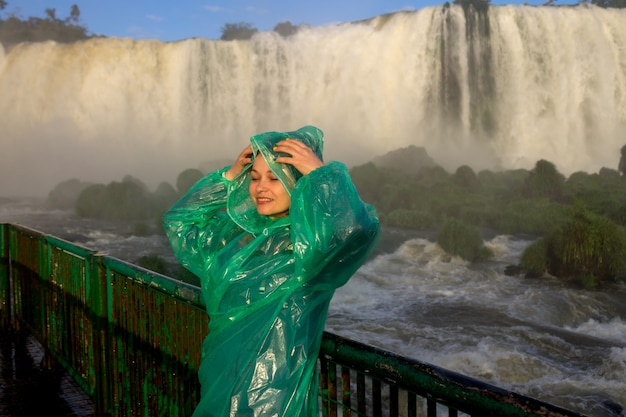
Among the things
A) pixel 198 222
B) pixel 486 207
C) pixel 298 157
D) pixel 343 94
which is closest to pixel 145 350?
pixel 198 222

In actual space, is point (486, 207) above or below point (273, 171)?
below

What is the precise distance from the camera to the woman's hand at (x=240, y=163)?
2.30m

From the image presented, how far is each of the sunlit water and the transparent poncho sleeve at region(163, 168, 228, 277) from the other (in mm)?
6653

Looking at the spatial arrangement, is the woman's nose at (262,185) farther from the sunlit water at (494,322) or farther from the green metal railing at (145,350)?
the sunlit water at (494,322)

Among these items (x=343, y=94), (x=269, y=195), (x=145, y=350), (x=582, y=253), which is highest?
(x=343, y=94)

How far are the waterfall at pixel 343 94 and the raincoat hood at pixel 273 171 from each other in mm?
28218

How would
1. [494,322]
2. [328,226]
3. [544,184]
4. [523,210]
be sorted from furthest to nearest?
[544,184] → [523,210] → [494,322] → [328,226]

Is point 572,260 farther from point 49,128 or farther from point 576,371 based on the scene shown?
point 49,128

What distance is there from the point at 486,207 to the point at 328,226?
807 inches

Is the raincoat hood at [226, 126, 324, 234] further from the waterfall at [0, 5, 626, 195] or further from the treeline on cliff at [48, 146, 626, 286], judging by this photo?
the waterfall at [0, 5, 626, 195]

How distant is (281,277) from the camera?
191 centimetres

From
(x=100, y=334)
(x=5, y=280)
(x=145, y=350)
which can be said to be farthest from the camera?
(x=5, y=280)

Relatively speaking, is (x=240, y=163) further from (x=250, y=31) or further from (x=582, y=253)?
(x=250, y=31)

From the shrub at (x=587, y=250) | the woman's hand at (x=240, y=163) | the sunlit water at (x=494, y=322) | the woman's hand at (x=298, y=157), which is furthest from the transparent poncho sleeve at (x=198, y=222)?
the shrub at (x=587, y=250)
